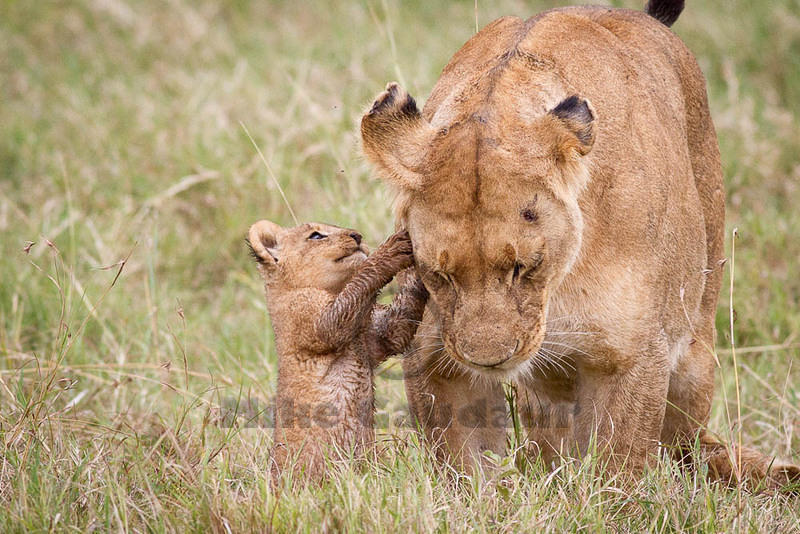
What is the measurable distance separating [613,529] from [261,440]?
→ 5.16 ft

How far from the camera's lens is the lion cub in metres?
4.34

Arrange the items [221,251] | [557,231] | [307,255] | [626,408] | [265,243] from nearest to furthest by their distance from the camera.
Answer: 1. [557,231]
2. [626,408]
3. [307,255]
4. [265,243]
5. [221,251]

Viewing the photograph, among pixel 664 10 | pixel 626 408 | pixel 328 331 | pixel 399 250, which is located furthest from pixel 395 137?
pixel 664 10

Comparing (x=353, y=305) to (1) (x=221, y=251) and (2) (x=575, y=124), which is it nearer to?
(2) (x=575, y=124)

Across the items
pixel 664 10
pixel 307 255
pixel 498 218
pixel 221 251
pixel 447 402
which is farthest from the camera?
pixel 221 251


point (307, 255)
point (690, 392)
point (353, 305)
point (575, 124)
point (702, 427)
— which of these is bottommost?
point (702, 427)

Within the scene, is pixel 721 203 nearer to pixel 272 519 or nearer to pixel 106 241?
pixel 272 519

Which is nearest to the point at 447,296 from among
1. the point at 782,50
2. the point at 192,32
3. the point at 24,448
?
the point at 24,448

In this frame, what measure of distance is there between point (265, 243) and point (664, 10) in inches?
86.1

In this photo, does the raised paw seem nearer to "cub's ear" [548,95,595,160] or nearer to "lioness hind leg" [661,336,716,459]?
"cub's ear" [548,95,595,160]

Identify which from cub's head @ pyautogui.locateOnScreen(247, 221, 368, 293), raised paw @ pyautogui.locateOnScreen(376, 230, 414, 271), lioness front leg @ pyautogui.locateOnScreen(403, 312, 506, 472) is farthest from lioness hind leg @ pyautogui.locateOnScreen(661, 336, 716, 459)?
cub's head @ pyautogui.locateOnScreen(247, 221, 368, 293)

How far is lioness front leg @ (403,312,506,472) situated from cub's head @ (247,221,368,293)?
1.65ft

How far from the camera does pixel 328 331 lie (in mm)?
4371

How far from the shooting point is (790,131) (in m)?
8.57
